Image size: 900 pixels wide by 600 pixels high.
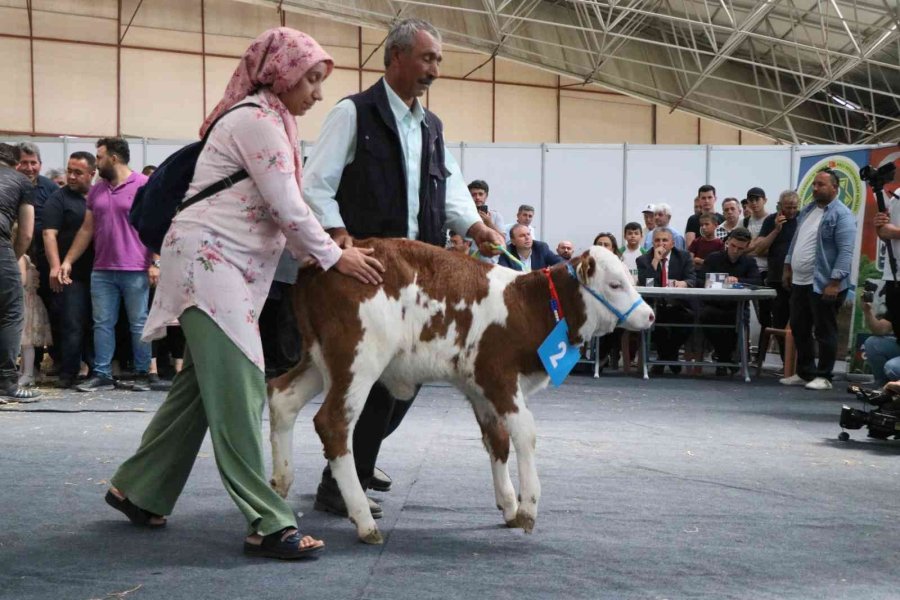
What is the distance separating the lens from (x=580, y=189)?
15.2 metres

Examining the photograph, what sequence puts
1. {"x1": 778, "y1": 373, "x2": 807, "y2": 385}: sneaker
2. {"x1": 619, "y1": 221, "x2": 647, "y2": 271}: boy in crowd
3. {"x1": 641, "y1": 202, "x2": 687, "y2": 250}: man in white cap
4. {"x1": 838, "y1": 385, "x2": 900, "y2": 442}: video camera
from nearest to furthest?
{"x1": 838, "y1": 385, "x2": 900, "y2": 442}: video camera → {"x1": 778, "y1": 373, "x2": 807, "y2": 385}: sneaker → {"x1": 641, "y1": 202, "x2": 687, "y2": 250}: man in white cap → {"x1": 619, "y1": 221, "x2": 647, "y2": 271}: boy in crowd

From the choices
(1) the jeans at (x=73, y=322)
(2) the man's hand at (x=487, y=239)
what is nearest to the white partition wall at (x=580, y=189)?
(1) the jeans at (x=73, y=322)

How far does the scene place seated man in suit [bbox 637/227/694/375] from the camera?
11.5 m

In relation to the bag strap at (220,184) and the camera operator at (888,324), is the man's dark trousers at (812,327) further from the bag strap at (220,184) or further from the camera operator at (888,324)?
the bag strap at (220,184)

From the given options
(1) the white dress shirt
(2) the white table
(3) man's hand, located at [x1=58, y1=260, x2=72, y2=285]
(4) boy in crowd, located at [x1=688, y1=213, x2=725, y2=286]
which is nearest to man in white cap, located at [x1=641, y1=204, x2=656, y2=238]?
(4) boy in crowd, located at [x1=688, y1=213, x2=725, y2=286]

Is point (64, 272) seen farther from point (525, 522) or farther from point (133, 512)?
point (525, 522)

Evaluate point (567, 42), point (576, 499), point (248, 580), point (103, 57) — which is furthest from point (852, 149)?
point (103, 57)

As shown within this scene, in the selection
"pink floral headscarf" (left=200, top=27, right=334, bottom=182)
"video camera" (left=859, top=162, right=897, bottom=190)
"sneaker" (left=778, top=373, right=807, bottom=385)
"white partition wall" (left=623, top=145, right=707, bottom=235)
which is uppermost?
"white partition wall" (left=623, top=145, right=707, bottom=235)

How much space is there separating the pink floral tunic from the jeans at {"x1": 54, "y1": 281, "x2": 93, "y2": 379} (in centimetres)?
575

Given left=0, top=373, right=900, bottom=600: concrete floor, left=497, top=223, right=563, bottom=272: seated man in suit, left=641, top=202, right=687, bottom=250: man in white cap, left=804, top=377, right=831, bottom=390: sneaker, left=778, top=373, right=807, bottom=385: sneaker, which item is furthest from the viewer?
left=641, top=202, right=687, bottom=250: man in white cap

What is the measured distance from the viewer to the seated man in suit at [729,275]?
11492mm

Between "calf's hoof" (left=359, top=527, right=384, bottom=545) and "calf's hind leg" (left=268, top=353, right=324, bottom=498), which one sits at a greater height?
"calf's hind leg" (left=268, top=353, right=324, bottom=498)

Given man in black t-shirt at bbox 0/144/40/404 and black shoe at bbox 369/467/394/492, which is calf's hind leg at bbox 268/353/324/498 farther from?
man in black t-shirt at bbox 0/144/40/404

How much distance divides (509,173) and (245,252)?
11.8 metres
